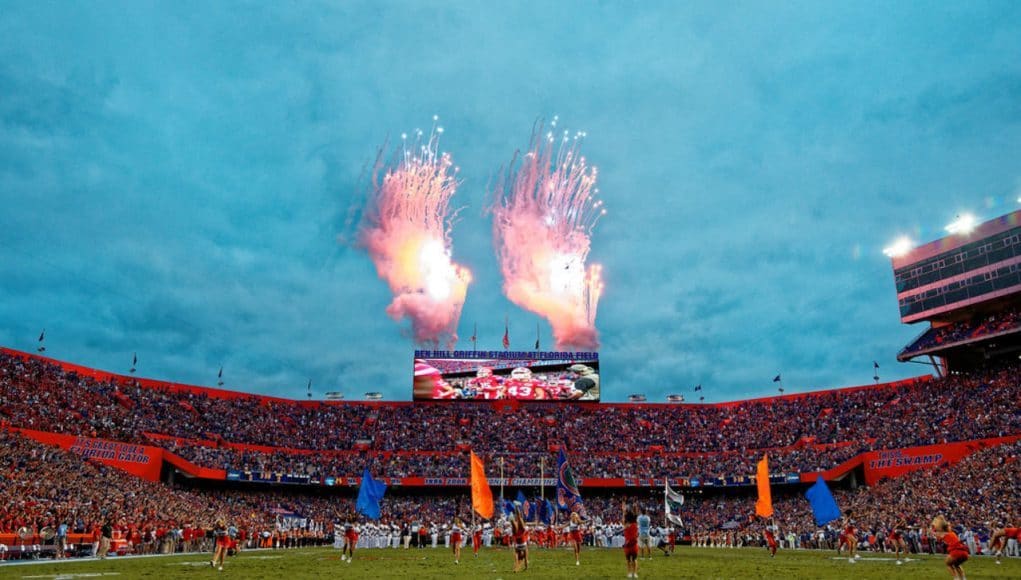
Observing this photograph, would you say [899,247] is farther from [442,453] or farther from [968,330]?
[442,453]

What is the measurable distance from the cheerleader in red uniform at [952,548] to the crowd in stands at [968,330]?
5176cm

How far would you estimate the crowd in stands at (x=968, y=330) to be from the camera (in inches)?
2310

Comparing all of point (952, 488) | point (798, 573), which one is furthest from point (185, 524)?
point (952, 488)

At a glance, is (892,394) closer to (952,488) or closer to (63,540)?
(952,488)

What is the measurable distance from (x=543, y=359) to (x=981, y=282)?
4291 centimetres

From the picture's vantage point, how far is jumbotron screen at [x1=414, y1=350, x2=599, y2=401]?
78.1 metres

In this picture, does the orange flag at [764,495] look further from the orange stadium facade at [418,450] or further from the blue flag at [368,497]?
the orange stadium facade at [418,450]

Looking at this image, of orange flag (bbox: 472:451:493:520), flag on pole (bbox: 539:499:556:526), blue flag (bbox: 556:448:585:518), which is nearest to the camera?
orange flag (bbox: 472:451:493:520)

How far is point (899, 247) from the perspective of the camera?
226ft

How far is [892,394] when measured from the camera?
2682 inches

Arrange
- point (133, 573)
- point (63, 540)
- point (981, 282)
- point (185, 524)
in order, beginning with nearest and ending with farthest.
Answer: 1. point (133, 573)
2. point (63, 540)
3. point (185, 524)
4. point (981, 282)

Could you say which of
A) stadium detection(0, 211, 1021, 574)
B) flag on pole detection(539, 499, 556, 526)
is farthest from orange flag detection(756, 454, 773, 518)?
flag on pole detection(539, 499, 556, 526)

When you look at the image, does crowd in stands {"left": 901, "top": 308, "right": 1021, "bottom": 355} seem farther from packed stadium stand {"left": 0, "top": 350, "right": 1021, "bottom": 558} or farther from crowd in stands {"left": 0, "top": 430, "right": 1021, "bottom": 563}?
crowd in stands {"left": 0, "top": 430, "right": 1021, "bottom": 563}

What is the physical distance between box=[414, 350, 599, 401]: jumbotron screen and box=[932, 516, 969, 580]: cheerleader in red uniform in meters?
62.2
